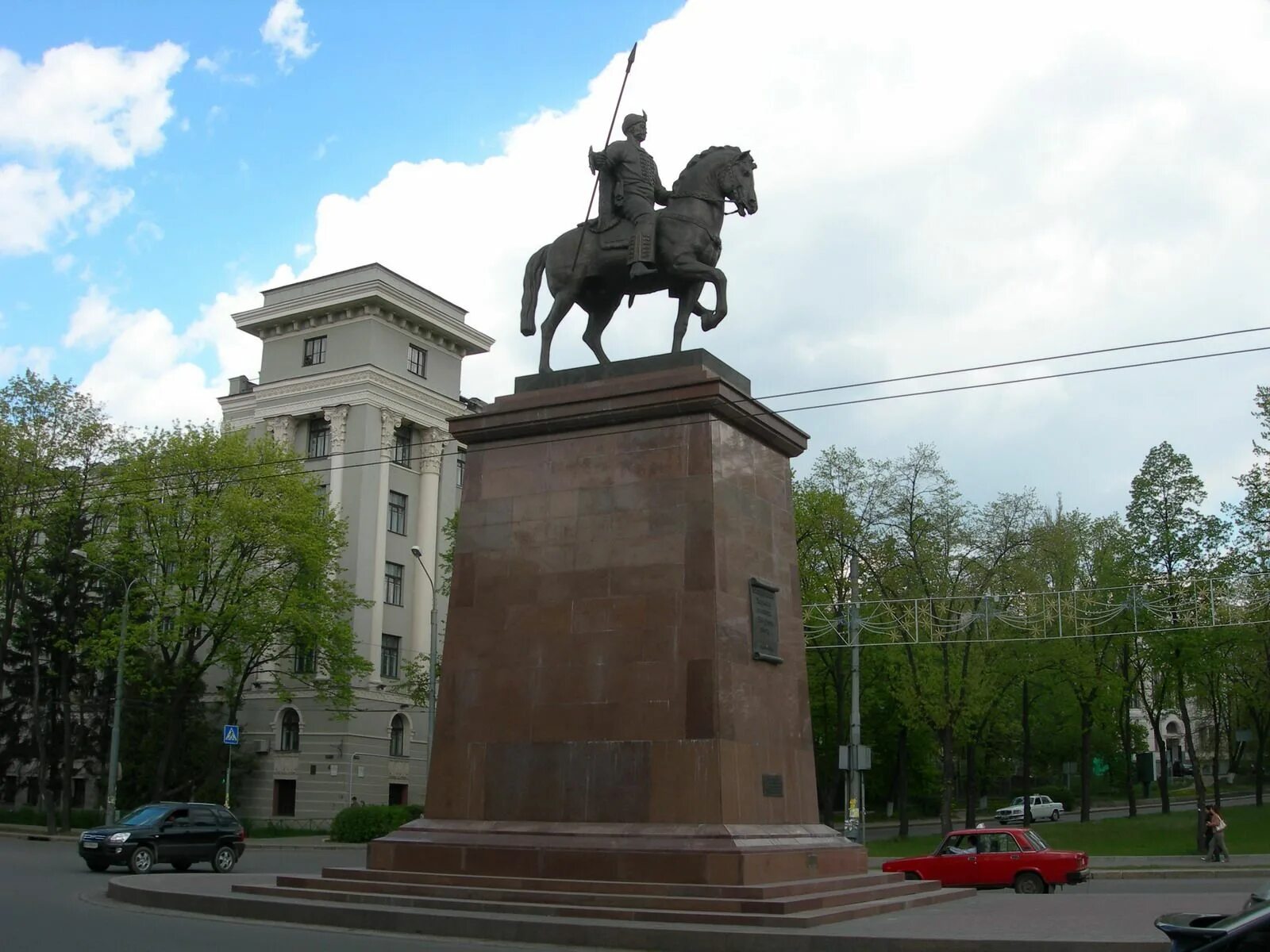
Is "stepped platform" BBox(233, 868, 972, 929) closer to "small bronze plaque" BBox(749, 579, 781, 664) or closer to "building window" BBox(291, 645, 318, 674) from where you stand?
"small bronze plaque" BBox(749, 579, 781, 664)

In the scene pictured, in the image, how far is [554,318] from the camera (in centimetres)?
1878

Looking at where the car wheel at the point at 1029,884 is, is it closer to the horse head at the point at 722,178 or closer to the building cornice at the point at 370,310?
the horse head at the point at 722,178

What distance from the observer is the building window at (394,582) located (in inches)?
2227

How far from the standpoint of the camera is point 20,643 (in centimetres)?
5016

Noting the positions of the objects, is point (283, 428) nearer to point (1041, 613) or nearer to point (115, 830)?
point (115, 830)

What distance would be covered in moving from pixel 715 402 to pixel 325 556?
33.5m

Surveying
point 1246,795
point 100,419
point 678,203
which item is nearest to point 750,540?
point 678,203

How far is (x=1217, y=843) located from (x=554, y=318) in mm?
25038

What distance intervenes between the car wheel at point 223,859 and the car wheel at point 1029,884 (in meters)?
17.1

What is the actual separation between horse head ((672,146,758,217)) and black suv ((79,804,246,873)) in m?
18.2

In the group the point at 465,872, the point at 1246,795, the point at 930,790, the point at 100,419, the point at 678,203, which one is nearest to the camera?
the point at 465,872

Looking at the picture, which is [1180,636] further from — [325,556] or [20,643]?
[20,643]

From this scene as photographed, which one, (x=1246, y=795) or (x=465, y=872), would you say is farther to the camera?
(x=1246, y=795)

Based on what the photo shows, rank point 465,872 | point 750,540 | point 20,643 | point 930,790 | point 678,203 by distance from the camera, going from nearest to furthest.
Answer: point 465,872 < point 750,540 < point 678,203 < point 20,643 < point 930,790
